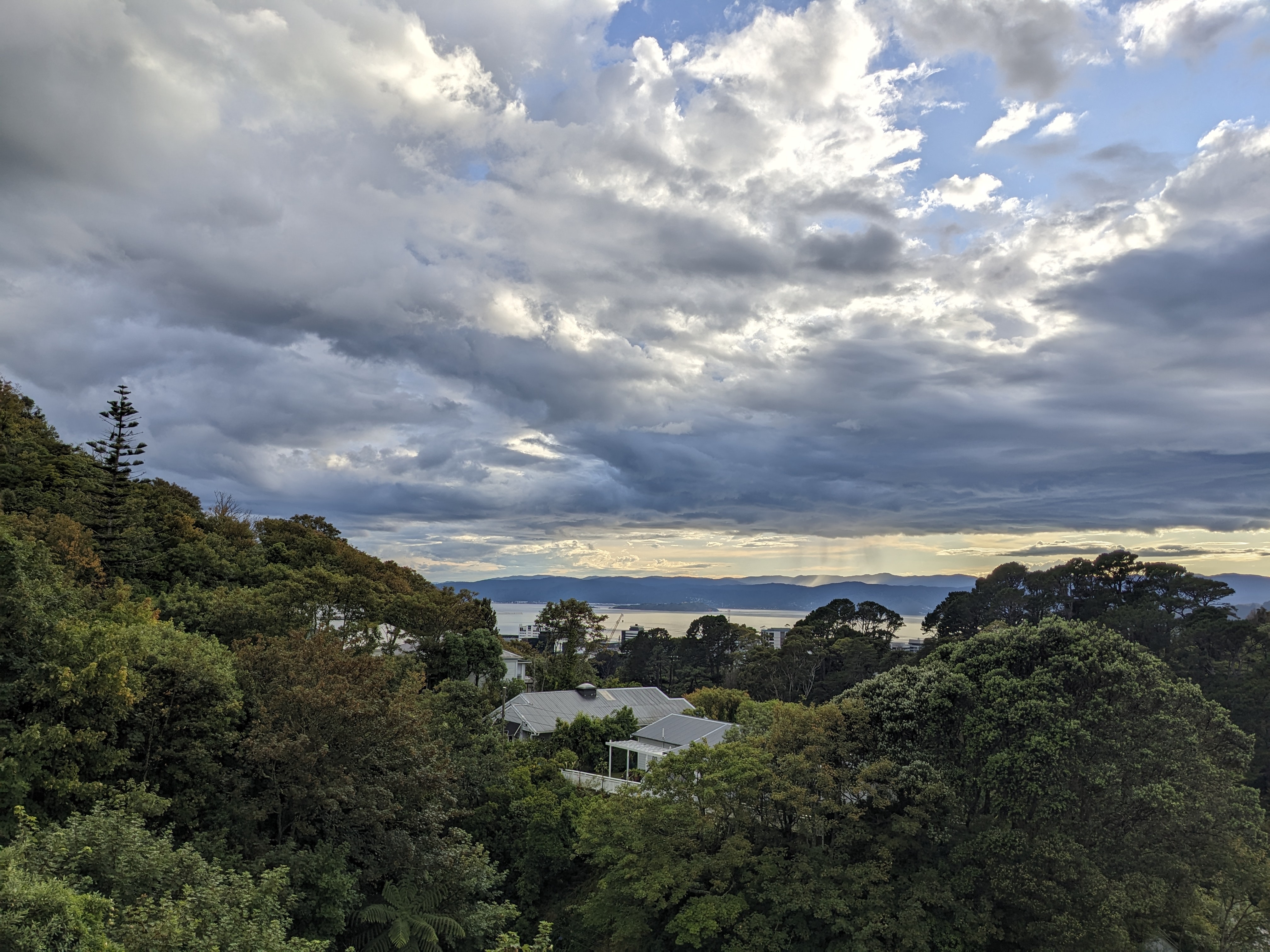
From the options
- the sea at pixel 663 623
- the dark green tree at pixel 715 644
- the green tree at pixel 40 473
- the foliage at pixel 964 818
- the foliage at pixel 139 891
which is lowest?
the sea at pixel 663 623

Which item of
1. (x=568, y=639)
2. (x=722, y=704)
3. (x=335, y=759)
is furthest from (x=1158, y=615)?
(x=335, y=759)

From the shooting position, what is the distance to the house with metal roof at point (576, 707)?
37062 mm

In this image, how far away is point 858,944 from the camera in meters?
16.7

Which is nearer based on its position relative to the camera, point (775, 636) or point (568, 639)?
point (568, 639)

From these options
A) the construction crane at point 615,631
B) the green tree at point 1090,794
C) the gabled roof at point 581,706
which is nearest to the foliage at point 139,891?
the green tree at point 1090,794

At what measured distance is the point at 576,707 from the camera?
41000 millimetres

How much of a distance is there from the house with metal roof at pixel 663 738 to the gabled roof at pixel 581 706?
1.04 m

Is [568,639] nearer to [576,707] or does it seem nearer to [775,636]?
[576,707]

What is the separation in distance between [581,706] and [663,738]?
7.83m

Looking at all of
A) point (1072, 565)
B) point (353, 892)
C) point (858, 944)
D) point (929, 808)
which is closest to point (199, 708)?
point (353, 892)

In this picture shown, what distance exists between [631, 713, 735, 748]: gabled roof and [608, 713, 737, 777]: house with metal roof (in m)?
0.02

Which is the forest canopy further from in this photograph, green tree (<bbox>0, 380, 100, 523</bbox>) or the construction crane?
the construction crane

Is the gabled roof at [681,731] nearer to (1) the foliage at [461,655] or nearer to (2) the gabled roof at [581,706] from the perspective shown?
(2) the gabled roof at [581,706]

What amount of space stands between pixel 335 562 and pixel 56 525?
21795 mm
